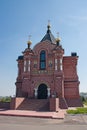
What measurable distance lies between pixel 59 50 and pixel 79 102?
8507mm

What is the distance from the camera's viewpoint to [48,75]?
27.0 metres

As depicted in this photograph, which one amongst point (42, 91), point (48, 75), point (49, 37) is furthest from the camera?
point (49, 37)

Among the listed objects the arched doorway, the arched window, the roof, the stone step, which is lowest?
the stone step

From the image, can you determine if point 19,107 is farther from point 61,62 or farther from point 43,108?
point 61,62

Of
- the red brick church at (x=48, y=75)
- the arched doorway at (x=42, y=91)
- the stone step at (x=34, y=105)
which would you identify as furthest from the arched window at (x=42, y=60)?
the stone step at (x=34, y=105)

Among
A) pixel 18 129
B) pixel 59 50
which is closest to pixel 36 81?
pixel 59 50

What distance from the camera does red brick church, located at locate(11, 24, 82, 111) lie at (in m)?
26.3

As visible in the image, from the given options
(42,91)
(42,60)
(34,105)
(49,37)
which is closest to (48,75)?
(42,91)

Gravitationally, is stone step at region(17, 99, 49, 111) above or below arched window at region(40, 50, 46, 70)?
below

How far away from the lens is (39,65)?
28.1 meters

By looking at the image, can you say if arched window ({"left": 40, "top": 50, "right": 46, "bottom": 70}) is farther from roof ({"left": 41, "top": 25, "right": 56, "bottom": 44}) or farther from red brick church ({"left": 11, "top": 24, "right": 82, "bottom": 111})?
roof ({"left": 41, "top": 25, "right": 56, "bottom": 44})

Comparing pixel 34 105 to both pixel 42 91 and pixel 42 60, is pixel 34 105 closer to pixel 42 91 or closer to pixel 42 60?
pixel 42 91

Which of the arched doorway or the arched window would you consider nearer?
the arched doorway

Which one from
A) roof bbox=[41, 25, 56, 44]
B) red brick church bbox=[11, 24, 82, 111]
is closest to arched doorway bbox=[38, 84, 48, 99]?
red brick church bbox=[11, 24, 82, 111]
